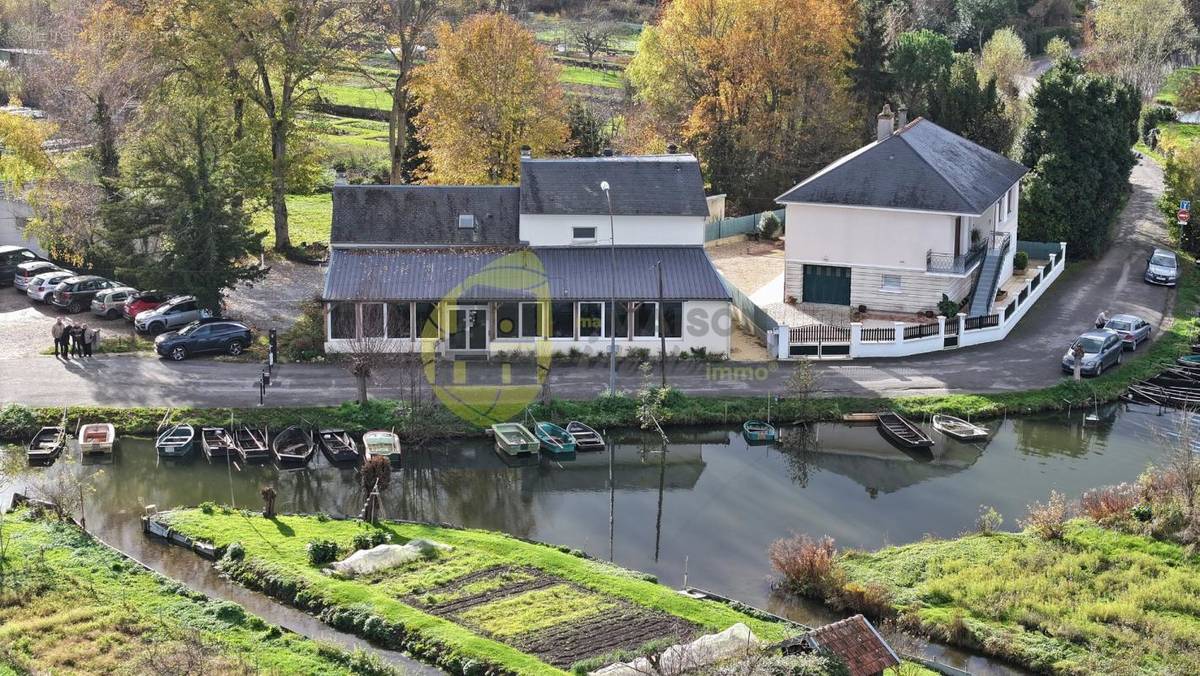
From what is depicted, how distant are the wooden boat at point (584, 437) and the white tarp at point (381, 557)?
9019 millimetres

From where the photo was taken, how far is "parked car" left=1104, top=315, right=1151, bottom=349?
51.5 meters

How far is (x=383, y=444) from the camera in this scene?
42125 mm

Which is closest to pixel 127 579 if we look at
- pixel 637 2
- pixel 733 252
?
pixel 733 252

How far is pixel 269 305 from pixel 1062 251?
110 ft

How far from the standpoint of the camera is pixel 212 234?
50.3 meters

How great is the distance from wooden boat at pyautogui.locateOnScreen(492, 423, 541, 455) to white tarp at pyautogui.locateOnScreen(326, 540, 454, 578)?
310 inches

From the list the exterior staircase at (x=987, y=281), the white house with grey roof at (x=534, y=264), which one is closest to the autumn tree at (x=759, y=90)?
the exterior staircase at (x=987, y=281)

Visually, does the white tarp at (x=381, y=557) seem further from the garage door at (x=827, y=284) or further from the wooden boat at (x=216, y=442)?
the garage door at (x=827, y=284)

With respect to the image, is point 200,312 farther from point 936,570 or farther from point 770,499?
point 936,570

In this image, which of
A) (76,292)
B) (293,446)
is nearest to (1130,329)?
(293,446)

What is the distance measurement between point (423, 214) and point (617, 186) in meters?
7.00

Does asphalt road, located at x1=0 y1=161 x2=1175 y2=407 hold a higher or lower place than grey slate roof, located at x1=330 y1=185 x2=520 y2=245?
lower

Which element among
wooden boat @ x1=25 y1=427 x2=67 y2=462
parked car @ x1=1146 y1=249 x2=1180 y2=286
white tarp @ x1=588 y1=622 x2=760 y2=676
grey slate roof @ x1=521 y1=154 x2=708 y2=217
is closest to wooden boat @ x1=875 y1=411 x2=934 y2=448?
grey slate roof @ x1=521 y1=154 x2=708 y2=217

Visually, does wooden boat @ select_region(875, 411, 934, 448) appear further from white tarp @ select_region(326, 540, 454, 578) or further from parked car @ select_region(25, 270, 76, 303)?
parked car @ select_region(25, 270, 76, 303)
